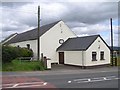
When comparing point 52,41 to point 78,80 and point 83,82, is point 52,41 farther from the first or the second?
point 83,82

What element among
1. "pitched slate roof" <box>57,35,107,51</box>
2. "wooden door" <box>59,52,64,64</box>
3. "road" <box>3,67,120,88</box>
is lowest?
"road" <box>3,67,120,88</box>

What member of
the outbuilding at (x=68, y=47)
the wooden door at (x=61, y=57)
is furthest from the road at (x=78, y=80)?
the wooden door at (x=61, y=57)

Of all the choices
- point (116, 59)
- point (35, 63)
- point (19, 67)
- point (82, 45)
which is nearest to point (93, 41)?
point (82, 45)

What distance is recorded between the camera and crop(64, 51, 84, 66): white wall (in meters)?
32.4

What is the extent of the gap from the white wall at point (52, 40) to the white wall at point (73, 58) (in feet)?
7.58

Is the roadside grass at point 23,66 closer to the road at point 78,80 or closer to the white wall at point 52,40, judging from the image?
the road at point 78,80

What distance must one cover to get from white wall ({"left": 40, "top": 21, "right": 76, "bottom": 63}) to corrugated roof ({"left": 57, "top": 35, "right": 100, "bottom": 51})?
1.00 meters

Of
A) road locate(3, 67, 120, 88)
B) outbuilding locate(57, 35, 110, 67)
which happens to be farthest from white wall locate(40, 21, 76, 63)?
road locate(3, 67, 120, 88)

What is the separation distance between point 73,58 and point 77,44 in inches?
93.3

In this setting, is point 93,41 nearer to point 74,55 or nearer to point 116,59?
point 74,55

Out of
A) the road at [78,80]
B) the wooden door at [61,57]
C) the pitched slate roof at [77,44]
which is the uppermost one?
the pitched slate roof at [77,44]

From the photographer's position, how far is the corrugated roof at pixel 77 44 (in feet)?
107

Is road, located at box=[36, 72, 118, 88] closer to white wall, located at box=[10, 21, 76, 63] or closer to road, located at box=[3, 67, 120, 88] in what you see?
road, located at box=[3, 67, 120, 88]

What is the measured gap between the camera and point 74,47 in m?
34.1
